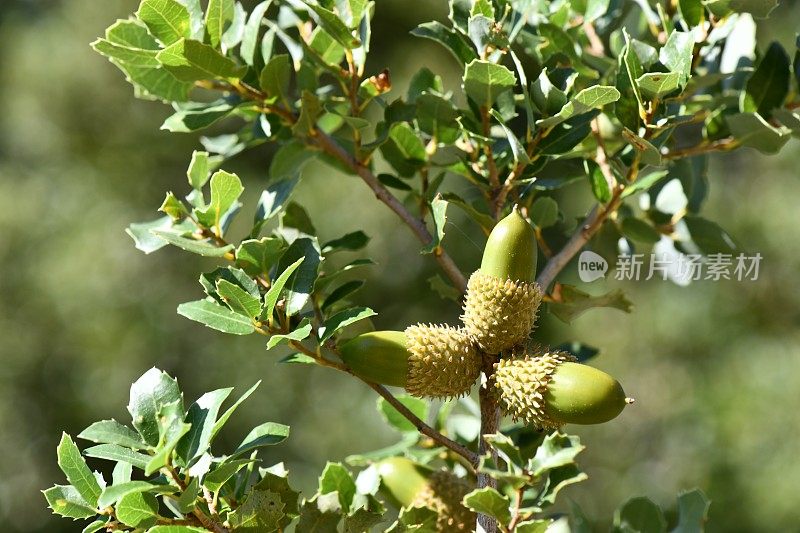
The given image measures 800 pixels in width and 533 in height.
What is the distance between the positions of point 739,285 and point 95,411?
3.01m

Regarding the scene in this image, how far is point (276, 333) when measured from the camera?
0.74m

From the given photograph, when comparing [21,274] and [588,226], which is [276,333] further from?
[21,274]

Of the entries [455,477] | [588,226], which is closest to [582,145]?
[588,226]

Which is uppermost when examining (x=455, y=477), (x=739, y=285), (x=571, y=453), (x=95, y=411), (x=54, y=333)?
(x=571, y=453)

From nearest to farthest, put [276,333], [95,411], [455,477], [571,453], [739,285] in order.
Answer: [571,453]
[276,333]
[455,477]
[739,285]
[95,411]

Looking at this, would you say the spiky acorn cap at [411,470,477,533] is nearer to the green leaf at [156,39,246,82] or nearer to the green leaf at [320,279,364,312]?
the green leaf at [320,279,364,312]

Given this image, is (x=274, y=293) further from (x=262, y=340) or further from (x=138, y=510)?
(x=262, y=340)

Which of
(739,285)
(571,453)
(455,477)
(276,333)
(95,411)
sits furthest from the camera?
(95,411)

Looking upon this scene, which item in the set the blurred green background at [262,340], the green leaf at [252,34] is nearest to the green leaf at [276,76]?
the green leaf at [252,34]

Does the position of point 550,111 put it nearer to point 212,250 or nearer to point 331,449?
point 212,250

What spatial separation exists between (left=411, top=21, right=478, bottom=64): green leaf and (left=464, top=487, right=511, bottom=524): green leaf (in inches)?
15.5

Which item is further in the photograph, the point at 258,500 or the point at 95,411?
the point at 95,411

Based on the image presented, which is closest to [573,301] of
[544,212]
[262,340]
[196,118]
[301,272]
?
[544,212]

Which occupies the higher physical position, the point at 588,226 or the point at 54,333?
the point at 588,226
